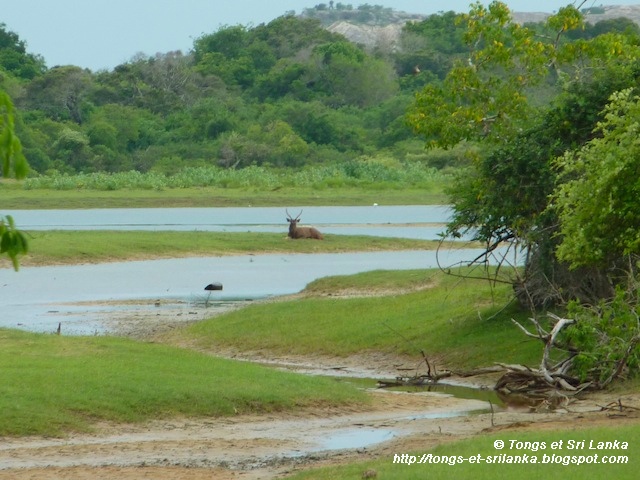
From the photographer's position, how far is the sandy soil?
10.8m

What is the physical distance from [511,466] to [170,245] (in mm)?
30863

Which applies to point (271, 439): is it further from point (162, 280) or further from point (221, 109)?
point (221, 109)

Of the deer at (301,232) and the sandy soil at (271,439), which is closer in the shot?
the sandy soil at (271,439)

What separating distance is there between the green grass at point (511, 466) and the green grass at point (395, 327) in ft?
21.5

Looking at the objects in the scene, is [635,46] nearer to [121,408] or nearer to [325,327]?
[325,327]

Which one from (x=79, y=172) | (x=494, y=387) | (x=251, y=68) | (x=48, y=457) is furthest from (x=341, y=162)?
(x=48, y=457)

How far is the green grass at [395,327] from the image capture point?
18.5m

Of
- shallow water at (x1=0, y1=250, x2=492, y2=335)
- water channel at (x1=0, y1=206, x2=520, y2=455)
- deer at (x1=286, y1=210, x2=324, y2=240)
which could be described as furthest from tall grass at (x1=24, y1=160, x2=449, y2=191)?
shallow water at (x1=0, y1=250, x2=492, y2=335)

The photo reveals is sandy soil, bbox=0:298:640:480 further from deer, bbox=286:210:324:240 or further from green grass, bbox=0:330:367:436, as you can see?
deer, bbox=286:210:324:240

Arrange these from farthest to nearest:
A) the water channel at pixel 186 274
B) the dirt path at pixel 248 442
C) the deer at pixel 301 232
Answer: the deer at pixel 301 232 → the water channel at pixel 186 274 → the dirt path at pixel 248 442

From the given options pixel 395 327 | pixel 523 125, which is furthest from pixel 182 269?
pixel 523 125

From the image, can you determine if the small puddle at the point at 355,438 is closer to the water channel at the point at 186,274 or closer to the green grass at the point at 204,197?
the water channel at the point at 186,274

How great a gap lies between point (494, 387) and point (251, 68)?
7804 cm

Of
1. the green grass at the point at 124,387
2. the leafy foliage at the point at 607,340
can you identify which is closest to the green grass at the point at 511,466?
the leafy foliage at the point at 607,340
